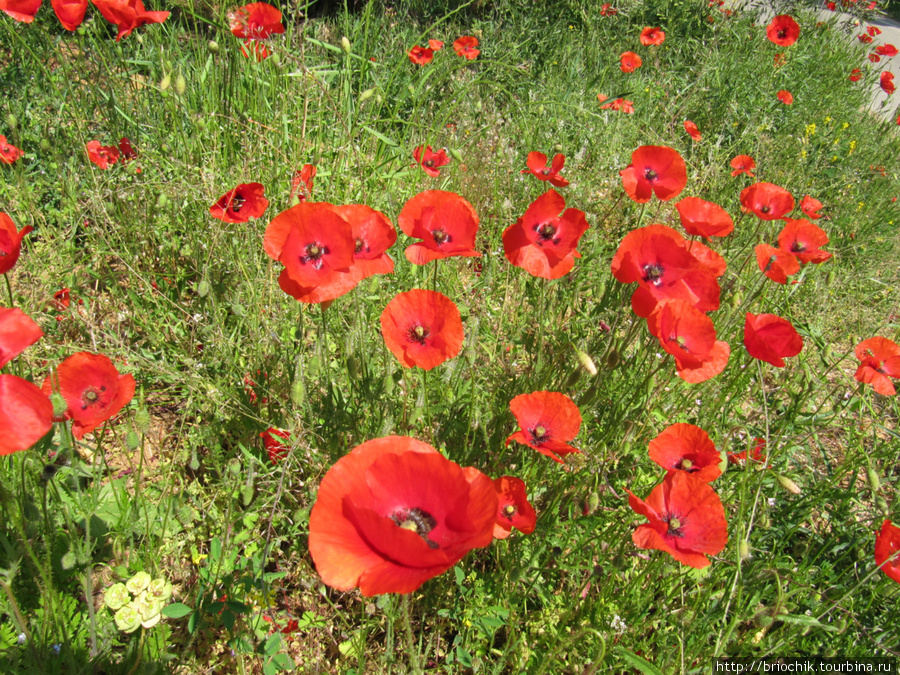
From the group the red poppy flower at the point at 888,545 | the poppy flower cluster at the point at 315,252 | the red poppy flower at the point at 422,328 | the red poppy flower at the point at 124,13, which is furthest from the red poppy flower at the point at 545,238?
the red poppy flower at the point at 124,13

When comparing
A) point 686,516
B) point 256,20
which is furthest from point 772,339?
point 256,20

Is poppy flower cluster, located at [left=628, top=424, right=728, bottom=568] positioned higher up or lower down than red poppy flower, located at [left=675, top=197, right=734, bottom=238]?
lower down

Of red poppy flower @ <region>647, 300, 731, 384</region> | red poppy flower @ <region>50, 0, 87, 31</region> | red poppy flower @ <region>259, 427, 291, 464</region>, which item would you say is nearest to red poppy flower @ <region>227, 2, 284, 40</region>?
red poppy flower @ <region>50, 0, 87, 31</region>

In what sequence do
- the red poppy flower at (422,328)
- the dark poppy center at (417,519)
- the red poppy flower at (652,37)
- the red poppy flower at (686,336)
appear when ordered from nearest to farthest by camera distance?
1. the dark poppy center at (417,519)
2. the red poppy flower at (422,328)
3. the red poppy flower at (686,336)
4. the red poppy flower at (652,37)

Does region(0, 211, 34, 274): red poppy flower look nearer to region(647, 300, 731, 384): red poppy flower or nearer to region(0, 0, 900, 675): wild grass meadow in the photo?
region(0, 0, 900, 675): wild grass meadow

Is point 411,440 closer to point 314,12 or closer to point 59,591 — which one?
point 59,591

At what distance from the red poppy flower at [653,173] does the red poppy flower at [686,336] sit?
861 millimetres

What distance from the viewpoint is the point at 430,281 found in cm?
300

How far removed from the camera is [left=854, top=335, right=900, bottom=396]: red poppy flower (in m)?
2.29

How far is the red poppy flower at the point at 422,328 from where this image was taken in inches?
62.2

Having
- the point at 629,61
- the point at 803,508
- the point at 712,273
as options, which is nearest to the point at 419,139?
the point at 629,61

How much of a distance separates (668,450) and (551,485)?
1.97 feet

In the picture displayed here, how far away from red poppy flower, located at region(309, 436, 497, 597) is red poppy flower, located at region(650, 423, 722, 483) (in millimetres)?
957

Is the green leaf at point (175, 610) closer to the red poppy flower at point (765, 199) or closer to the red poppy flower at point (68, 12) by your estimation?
the red poppy flower at point (68, 12)
